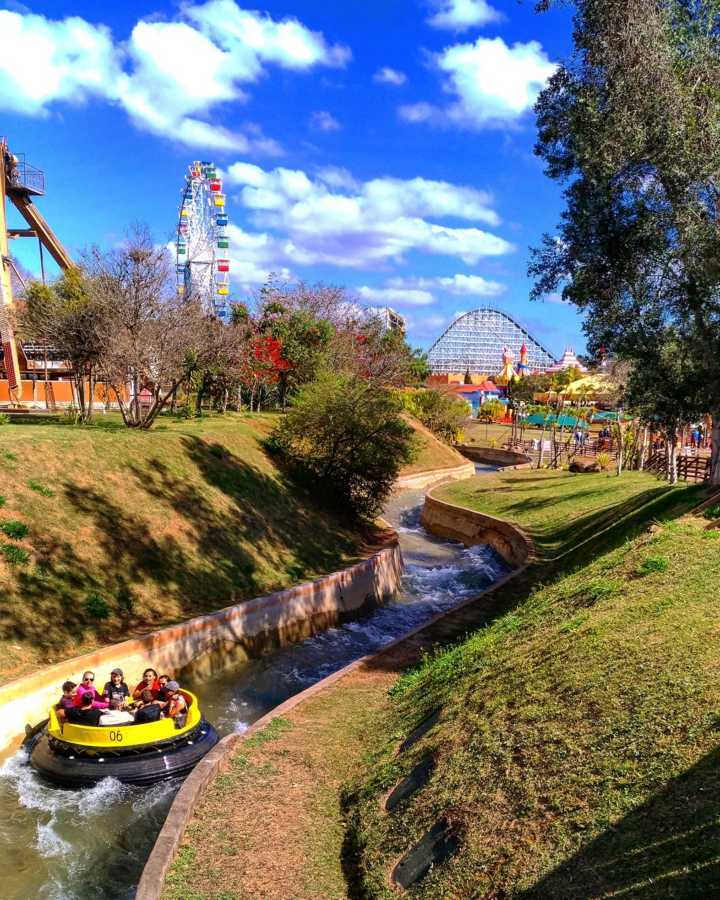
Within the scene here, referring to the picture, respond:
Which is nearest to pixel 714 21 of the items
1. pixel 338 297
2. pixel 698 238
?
pixel 698 238

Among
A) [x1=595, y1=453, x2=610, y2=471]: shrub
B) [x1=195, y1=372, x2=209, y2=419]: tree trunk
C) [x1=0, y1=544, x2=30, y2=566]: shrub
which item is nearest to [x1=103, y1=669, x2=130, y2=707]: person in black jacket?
[x1=0, y1=544, x2=30, y2=566]: shrub

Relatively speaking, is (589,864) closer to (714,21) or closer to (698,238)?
(698,238)

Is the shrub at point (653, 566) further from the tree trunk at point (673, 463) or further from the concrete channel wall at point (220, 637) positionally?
the tree trunk at point (673, 463)

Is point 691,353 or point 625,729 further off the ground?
point 691,353

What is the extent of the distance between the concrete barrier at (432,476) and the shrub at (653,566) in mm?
35180

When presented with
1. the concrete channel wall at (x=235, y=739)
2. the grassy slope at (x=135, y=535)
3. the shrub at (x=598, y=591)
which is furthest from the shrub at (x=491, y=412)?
the shrub at (x=598, y=591)

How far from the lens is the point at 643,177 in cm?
1672

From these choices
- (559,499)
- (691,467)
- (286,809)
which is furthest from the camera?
(691,467)

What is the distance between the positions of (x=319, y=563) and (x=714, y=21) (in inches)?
719

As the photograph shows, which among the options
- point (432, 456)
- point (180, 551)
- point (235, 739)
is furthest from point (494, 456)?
point (235, 739)

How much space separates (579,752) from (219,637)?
11067mm

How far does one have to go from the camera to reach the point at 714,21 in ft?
53.4

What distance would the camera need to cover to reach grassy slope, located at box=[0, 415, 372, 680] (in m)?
15.4

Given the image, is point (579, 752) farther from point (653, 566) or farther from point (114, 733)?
point (114, 733)
